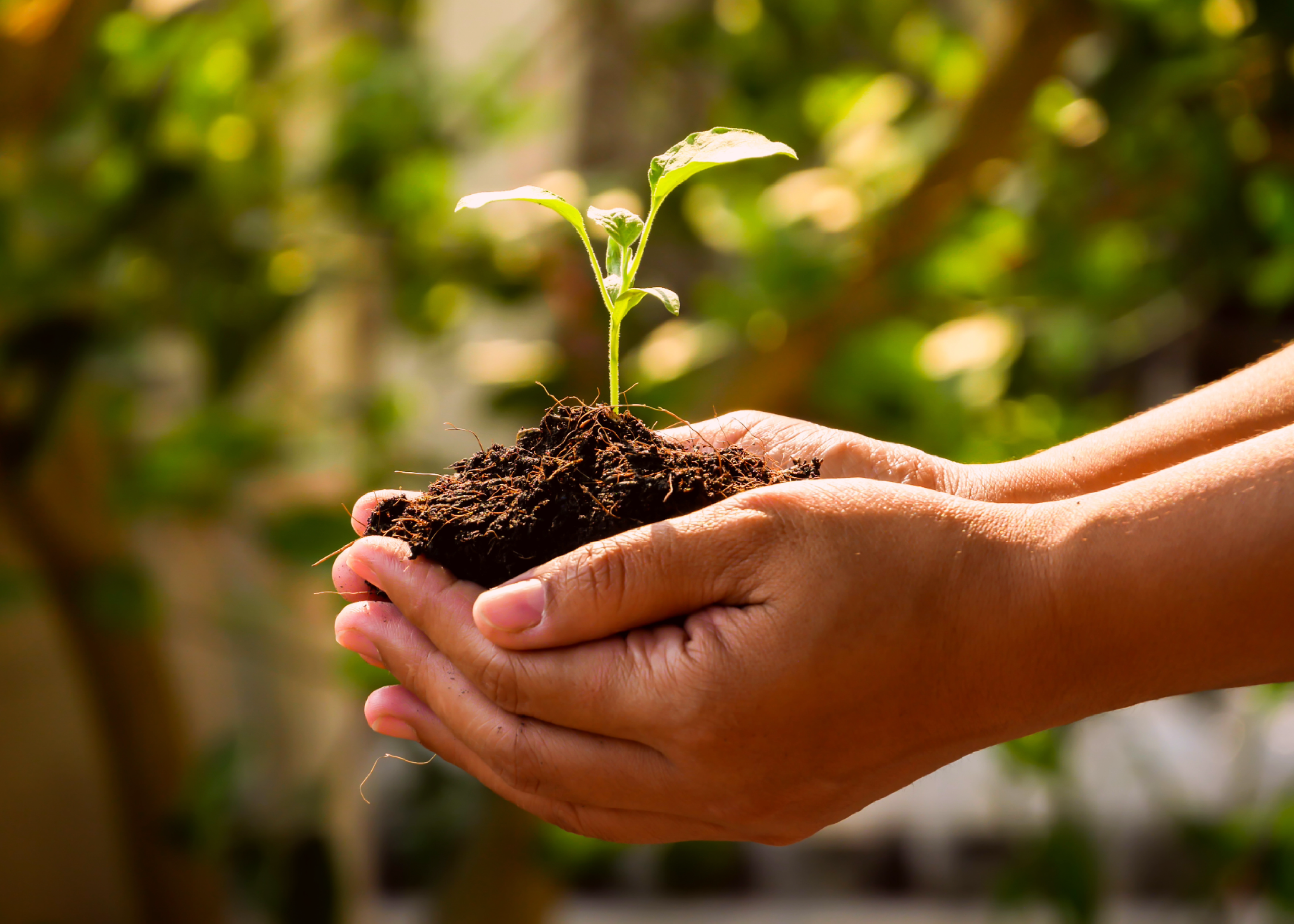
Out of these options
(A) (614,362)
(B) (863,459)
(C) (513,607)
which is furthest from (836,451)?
(C) (513,607)

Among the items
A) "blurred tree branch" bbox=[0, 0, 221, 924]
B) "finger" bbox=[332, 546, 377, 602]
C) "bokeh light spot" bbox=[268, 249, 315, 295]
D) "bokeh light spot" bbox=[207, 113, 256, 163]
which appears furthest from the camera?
"bokeh light spot" bbox=[207, 113, 256, 163]

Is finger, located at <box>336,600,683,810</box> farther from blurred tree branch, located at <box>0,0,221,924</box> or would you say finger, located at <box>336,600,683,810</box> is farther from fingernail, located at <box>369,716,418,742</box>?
blurred tree branch, located at <box>0,0,221,924</box>

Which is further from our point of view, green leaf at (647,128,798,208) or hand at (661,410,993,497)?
hand at (661,410,993,497)

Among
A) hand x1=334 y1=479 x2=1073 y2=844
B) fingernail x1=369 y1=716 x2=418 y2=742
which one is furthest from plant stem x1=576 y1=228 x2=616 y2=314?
fingernail x1=369 y1=716 x2=418 y2=742

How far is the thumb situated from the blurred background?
56cm

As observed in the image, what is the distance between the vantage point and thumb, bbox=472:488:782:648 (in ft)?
1.35

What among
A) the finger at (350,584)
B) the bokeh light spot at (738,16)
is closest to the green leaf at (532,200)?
the finger at (350,584)

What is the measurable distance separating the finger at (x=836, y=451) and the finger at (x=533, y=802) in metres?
0.21

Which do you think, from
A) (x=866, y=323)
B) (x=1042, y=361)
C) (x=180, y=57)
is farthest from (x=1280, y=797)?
(x=180, y=57)

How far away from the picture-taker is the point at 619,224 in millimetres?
505

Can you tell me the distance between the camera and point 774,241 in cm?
110

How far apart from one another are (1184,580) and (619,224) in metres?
0.32

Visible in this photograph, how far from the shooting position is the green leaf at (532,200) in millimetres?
442

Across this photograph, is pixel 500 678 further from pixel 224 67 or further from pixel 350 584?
pixel 224 67
